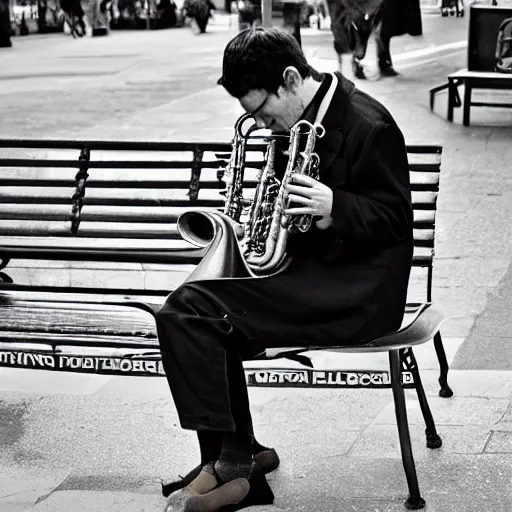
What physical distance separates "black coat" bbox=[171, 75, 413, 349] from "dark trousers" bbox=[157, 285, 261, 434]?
0.06m

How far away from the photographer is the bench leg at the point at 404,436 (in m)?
3.59

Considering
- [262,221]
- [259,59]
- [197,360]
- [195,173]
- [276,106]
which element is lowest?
[197,360]

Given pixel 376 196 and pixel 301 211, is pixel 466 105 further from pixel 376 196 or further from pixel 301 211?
pixel 301 211

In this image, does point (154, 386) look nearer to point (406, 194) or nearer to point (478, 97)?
point (406, 194)

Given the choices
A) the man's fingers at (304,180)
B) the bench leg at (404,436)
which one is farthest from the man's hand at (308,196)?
the bench leg at (404,436)

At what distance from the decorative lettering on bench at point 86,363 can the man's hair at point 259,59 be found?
3.35 ft

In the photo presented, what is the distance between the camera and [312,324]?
3557mm

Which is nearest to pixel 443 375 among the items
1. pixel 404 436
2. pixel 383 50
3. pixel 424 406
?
pixel 424 406

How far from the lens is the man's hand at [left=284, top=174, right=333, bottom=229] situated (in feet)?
11.0

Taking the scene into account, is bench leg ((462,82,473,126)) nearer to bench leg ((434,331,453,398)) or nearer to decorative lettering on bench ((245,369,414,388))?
bench leg ((434,331,453,398))

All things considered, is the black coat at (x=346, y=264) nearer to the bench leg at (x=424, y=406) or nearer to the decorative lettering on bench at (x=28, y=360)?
the bench leg at (x=424, y=406)

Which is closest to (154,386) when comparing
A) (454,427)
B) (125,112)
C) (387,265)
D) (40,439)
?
(40,439)

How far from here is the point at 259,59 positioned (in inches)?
134

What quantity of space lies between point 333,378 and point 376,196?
2.25 feet
